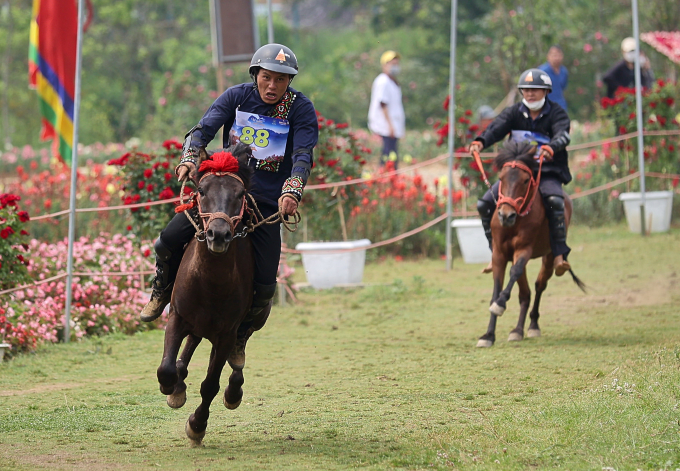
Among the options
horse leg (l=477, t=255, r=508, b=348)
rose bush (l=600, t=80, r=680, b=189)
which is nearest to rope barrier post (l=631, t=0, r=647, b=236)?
rose bush (l=600, t=80, r=680, b=189)

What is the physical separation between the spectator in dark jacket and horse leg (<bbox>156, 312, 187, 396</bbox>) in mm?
4899

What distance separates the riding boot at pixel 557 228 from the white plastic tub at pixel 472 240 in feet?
17.0

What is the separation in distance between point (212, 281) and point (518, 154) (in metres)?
5.01

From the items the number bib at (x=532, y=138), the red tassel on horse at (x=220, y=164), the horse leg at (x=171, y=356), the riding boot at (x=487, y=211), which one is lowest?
the horse leg at (x=171, y=356)

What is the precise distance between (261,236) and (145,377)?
311 centimetres

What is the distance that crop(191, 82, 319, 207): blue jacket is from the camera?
6.68 meters

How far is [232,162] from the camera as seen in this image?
601 cm

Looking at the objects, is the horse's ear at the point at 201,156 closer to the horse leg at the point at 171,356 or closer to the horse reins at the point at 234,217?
the horse reins at the point at 234,217

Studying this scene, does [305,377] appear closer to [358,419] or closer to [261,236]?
[358,419]

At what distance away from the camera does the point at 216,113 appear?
6.72 metres

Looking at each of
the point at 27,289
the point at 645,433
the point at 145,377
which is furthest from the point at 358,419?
the point at 27,289

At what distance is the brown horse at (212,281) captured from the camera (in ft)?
19.1

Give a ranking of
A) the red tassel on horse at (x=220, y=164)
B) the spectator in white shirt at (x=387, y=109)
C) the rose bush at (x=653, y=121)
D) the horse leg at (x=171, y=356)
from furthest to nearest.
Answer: the spectator in white shirt at (x=387, y=109), the rose bush at (x=653, y=121), the horse leg at (x=171, y=356), the red tassel on horse at (x=220, y=164)

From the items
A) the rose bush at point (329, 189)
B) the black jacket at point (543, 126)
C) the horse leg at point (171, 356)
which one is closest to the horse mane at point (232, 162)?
the horse leg at point (171, 356)
